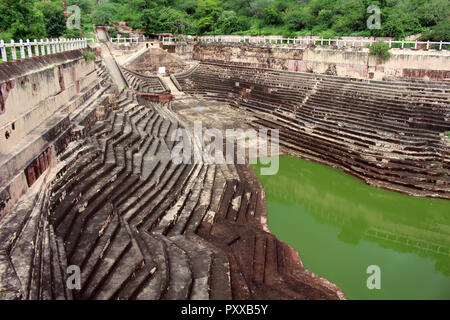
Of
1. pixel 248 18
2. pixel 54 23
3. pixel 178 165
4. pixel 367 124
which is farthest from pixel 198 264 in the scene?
pixel 248 18

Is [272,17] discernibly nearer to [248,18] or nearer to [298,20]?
[298,20]

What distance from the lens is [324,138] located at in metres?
12.5

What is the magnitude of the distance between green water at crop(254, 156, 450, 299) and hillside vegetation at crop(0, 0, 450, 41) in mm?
10144

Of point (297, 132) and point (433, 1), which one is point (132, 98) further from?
point (433, 1)

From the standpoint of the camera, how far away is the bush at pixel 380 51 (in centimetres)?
1416

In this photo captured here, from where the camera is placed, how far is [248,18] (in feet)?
102

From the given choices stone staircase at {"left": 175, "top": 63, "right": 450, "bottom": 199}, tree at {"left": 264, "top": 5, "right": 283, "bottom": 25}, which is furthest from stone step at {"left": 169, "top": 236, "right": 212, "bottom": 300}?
tree at {"left": 264, "top": 5, "right": 283, "bottom": 25}

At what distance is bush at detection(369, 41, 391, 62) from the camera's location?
1416cm

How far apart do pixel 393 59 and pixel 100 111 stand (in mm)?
10995

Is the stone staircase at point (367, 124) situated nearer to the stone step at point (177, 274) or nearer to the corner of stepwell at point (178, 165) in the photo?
the corner of stepwell at point (178, 165)

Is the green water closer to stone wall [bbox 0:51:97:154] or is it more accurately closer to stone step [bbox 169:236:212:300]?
stone step [bbox 169:236:212:300]

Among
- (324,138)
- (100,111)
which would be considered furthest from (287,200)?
(100,111)

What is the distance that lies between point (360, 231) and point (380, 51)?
8619mm
